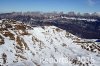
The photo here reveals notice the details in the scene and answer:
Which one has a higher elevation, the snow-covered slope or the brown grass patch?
the brown grass patch

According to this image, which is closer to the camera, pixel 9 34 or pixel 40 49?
pixel 9 34

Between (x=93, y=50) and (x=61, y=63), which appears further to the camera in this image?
(x=93, y=50)

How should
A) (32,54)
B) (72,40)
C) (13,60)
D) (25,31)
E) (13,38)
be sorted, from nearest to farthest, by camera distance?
Result: (13,60), (32,54), (13,38), (25,31), (72,40)

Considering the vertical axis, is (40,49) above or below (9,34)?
below

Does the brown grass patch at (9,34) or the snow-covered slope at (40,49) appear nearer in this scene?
the snow-covered slope at (40,49)

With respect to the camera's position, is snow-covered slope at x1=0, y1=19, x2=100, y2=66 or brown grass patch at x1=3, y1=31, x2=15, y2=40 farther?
brown grass patch at x1=3, y1=31, x2=15, y2=40

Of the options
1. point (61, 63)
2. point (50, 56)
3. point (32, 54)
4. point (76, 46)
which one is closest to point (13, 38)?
point (32, 54)

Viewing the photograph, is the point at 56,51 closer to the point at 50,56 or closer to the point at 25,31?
the point at 50,56

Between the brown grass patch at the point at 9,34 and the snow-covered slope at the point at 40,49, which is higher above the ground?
the brown grass patch at the point at 9,34
